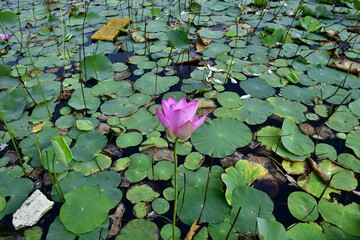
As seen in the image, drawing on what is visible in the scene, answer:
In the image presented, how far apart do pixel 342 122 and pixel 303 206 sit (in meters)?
0.90

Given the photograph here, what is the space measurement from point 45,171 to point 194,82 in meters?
1.47

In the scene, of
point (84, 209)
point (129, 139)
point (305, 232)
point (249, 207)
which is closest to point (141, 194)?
point (84, 209)

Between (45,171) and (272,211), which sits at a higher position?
(272,211)

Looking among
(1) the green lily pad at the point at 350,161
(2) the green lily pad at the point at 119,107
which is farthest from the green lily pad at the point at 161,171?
(1) the green lily pad at the point at 350,161

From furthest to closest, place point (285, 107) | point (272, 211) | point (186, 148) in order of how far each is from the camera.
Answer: point (285, 107)
point (186, 148)
point (272, 211)

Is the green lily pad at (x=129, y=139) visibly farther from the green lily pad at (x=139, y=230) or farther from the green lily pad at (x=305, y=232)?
the green lily pad at (x=305, y=232)

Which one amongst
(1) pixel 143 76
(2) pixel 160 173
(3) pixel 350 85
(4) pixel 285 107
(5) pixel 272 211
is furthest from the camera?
(1) pixel 143 76

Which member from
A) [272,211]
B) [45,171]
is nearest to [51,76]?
[45,171]

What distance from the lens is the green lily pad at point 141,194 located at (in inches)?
61.6

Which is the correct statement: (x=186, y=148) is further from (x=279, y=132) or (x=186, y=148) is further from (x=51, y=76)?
(x=51, y=76)

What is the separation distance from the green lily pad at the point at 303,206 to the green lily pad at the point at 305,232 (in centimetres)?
8

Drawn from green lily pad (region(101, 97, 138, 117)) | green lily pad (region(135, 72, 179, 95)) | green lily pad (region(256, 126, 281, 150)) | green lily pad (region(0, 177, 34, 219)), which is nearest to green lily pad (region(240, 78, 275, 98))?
green lily pad (region(256, 126, 281, 150))

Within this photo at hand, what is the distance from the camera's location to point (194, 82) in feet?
8.38

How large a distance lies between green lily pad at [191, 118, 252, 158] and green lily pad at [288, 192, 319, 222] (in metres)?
0.46
